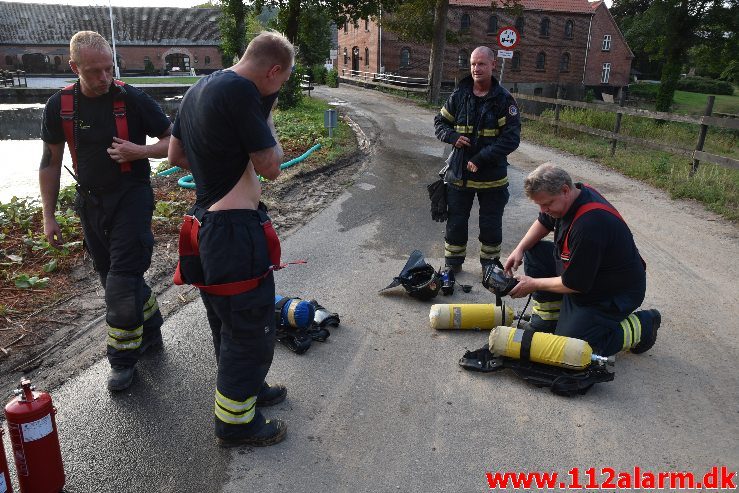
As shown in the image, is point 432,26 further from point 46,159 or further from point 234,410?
point 234,410

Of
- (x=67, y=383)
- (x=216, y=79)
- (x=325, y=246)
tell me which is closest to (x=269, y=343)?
(x=216, y=79)

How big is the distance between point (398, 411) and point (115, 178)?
2.36 metres

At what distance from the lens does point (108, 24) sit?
205ft

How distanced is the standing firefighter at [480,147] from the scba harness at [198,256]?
2795 millimetres

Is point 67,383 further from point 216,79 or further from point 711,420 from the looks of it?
point 711,420

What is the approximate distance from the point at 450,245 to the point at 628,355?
6.63 feet

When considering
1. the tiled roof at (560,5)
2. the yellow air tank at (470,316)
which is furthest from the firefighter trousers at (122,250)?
the tiled roof at (560,5)

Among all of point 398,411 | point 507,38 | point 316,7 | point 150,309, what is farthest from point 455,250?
point 316,7

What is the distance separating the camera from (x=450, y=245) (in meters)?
5.69

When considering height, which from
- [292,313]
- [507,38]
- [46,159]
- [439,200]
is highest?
[507,38]

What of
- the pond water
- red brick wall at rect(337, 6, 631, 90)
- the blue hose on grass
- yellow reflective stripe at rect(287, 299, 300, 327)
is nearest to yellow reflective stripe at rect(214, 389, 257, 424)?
yellow reflective stripe at rect(287, 299, 300, 327)

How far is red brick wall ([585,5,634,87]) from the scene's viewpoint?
49.1m

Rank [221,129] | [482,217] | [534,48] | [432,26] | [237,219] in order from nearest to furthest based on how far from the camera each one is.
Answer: [221,129], [237,219], [482,217], [432,26], [534,48]

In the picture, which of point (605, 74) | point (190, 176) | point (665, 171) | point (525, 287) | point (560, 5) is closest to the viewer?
point (525, 287)
